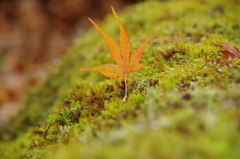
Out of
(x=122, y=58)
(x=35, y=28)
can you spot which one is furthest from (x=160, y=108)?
(x=35, y=28)

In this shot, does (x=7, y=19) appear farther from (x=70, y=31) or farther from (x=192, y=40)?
(x=192, y=40)

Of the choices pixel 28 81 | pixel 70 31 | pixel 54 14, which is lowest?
pixel 28 81

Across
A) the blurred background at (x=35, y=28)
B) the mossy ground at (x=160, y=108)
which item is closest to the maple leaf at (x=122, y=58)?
the mossy ground at (x=160, y=108)

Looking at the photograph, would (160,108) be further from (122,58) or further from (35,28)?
(35,28)

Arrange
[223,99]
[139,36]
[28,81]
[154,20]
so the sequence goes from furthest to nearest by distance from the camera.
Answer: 1. [28,81]
2. [154,20]
3. [139,36]
4. [223,99]

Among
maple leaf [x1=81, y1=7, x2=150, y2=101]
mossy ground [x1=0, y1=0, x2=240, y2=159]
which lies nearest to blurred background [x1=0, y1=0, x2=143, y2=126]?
mossy ground [x1=0, y1=0, x2=240, y2=159]

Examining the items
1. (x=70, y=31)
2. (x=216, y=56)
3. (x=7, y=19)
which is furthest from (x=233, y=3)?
(x=7, y=19)

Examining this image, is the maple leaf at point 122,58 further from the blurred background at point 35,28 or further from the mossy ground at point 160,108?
the blurred background at point 35,28
